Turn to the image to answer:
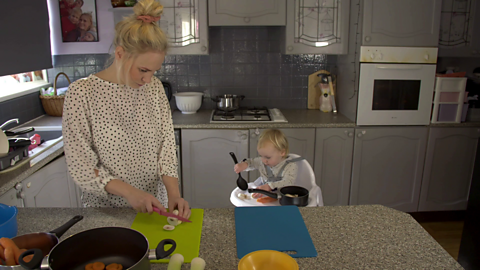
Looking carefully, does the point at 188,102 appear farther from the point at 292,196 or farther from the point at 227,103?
the point at 292,196

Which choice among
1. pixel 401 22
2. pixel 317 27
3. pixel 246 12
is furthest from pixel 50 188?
pixel 401 22

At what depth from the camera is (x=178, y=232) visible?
1.04 meters

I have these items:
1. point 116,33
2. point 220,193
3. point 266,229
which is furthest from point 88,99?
point 220,193

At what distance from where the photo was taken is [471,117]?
2.70 m

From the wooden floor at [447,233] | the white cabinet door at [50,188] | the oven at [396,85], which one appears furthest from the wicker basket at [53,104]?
the wooden floor at [447,233]

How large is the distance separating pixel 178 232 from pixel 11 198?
1.07 meters

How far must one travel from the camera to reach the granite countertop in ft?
8.57

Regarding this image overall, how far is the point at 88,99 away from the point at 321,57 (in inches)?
89.7

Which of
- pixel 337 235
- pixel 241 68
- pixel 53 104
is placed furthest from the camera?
pixel 241 68

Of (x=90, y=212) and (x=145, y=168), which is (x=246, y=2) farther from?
(x=90, y=212)

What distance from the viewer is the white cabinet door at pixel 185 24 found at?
2.62 meters

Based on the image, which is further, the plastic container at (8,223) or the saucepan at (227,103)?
the saucepan at (227,103)

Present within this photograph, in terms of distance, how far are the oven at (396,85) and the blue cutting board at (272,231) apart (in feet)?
5.42

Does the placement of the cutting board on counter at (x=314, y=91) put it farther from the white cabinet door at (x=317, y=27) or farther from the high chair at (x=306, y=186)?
the high chair at (x=306, y=186)
